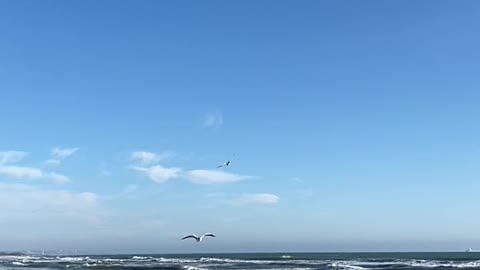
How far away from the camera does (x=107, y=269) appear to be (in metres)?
62.3

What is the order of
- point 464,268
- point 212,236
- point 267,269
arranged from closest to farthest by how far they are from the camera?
point 212,236, point 464,268, point 267,269

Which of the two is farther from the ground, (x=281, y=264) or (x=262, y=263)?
(x=262, y=263)

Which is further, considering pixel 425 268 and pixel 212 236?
pixel 425 268

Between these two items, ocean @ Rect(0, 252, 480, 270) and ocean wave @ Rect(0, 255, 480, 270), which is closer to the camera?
ocean wave @ Rect(0, 255, 480, 270)

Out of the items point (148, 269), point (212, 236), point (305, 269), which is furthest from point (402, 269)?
point (212, 236)

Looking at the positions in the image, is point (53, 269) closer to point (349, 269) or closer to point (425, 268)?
point (349, 269)

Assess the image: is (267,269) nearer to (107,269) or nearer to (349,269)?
(349,269)

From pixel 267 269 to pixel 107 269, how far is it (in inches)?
641

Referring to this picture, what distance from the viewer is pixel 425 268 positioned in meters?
58.7

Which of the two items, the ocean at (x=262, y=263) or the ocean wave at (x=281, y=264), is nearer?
the ocean wave at (x=281, y=264)

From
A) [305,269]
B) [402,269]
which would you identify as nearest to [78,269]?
[305,269]

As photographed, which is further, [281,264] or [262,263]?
[262,263]

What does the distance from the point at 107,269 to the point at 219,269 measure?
11.4 metres

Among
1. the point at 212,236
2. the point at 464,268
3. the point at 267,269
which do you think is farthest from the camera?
the point at 267,269
